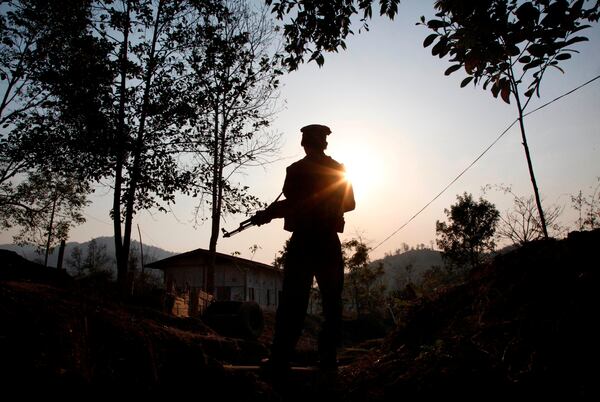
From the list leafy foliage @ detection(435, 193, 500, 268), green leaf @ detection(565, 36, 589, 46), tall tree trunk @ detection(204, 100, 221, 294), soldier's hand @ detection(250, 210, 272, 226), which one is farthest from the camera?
leafy foliage @ detection(435, 193, 500, 268)

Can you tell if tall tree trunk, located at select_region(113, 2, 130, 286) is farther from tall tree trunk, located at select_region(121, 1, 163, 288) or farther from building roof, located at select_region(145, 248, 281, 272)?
building roof, located at select_region(145, 248, 281, 272)

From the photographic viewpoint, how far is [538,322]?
8.47 feet

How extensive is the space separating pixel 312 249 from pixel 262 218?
0.74 metres

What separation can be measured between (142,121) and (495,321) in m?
13.9

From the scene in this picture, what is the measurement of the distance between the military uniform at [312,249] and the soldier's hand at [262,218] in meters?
0.20

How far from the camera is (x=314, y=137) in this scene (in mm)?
3480

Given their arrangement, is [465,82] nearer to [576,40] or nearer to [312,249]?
[576,40]

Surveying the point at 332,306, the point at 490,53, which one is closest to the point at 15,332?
the point at 332,306

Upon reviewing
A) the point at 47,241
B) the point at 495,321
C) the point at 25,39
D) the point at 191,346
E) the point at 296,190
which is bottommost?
the point at 191,346

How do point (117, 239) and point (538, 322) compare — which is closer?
point (538, 322)

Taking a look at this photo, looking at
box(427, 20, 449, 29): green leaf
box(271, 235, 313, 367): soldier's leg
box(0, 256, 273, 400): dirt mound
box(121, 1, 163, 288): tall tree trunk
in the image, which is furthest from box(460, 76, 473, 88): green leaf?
box(121, 1, 163, 288): tall tree trunk

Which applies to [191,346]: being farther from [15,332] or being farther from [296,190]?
[296,190]

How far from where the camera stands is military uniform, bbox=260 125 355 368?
3.08 meters

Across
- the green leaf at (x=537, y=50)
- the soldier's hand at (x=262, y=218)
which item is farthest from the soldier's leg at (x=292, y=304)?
the green leaf at (x=537, y=50)
